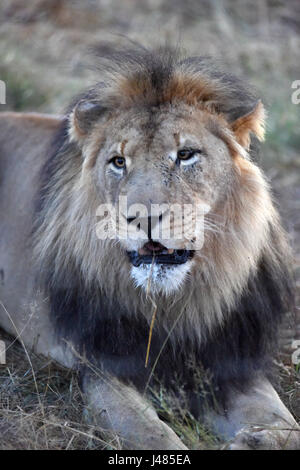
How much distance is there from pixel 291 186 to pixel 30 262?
401cm

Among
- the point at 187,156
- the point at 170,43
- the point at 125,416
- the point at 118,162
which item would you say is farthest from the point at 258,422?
the point at 170,43

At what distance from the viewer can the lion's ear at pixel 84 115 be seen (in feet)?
13.4

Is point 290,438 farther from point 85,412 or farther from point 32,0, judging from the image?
point 32,0

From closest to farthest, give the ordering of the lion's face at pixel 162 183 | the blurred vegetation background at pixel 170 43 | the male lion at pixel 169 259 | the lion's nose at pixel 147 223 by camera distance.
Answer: the lion's nose at pixel 147 223
the lion's face at pixel 162 183
the male lion at pixel 169 259
the blurred vegetation background at pixel 170 43

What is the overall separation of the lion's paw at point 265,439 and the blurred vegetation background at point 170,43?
3.20 meters

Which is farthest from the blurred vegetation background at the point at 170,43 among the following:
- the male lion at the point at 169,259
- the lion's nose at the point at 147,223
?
the lion's nose at the point at 147,223

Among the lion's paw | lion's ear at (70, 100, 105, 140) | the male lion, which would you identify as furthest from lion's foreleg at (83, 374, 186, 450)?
lion's ear at (70, 100, 105, 140)

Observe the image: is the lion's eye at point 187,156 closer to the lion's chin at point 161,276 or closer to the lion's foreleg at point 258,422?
the lion's chin at point 161,276

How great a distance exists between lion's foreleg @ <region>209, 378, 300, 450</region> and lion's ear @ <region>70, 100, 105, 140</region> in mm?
1686

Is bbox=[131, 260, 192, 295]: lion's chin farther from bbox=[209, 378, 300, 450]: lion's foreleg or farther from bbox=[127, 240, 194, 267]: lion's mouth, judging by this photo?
bbox=[209, 378, 300, 450]: lion's foreleg

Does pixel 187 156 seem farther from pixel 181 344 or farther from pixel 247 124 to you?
pixel 181 344

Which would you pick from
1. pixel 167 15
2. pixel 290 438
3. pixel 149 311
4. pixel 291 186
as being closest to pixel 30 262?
pixel 149 311

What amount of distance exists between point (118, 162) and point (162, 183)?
343 mm

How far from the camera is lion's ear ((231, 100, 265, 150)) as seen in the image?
3986mm
